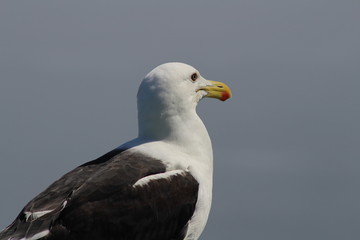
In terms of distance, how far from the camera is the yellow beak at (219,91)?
33844 mm

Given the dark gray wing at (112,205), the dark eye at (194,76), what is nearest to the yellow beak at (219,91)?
the dark eye at (194,76)

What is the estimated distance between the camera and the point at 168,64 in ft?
108

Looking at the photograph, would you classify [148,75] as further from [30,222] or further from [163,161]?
[30,222]

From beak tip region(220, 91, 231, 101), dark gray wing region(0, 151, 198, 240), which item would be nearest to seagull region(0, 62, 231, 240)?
dark gray wing region(0, 151, 198, 240)

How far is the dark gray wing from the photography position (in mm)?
30688

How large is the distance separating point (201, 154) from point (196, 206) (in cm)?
109

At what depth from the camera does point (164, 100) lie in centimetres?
3253

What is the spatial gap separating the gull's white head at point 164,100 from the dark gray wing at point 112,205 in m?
0.83

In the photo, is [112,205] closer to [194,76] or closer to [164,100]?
[164,100]

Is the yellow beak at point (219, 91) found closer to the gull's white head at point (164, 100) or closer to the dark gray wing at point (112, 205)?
the gull's white head at point (164, 100)

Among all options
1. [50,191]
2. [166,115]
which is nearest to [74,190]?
[50,191]

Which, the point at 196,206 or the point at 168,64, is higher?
the point at 168,64

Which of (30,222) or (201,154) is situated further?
(201,154)

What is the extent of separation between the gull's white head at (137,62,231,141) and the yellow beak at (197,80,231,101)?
90cm
